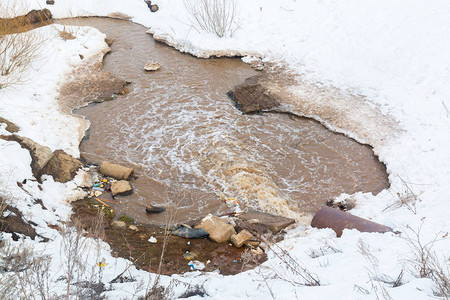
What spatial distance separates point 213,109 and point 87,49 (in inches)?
205

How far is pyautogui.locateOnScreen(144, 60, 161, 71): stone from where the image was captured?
1141 centimetres

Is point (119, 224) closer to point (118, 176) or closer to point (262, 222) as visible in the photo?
point (118, 176)

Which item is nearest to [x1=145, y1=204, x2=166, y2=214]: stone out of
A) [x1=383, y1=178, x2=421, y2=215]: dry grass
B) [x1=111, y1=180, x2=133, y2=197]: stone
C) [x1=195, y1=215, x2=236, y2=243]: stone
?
[x1=111, y1=180, x2=133, y2=197]: stone

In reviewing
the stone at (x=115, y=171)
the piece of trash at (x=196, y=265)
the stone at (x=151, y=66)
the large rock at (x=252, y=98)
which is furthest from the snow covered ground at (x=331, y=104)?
the stone at (x=151, y=66)

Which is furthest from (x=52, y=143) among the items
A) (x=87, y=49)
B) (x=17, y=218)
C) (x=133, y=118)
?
(x=87, y=49)

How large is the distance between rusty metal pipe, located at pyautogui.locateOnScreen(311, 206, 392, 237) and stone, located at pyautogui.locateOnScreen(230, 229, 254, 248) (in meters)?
0.98

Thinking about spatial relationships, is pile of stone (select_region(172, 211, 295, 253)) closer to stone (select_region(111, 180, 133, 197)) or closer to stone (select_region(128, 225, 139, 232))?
stone (select_region(128, 225, 139, 232))

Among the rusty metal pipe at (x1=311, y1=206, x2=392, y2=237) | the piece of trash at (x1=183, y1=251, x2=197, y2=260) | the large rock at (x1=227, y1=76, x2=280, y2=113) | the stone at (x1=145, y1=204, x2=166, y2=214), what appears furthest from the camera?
the large rock at (x1=227, y1=76, x2=280, y2=113)

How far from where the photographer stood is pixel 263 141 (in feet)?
27.5

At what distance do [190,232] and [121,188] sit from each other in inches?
67.2

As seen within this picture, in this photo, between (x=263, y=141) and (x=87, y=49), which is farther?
(x=87, y=49)

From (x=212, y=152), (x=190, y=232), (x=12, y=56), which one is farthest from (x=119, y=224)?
(x=12, y=56)

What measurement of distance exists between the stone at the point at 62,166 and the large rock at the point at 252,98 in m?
4.15

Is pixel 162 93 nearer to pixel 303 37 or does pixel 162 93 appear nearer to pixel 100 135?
pixel 100 135
